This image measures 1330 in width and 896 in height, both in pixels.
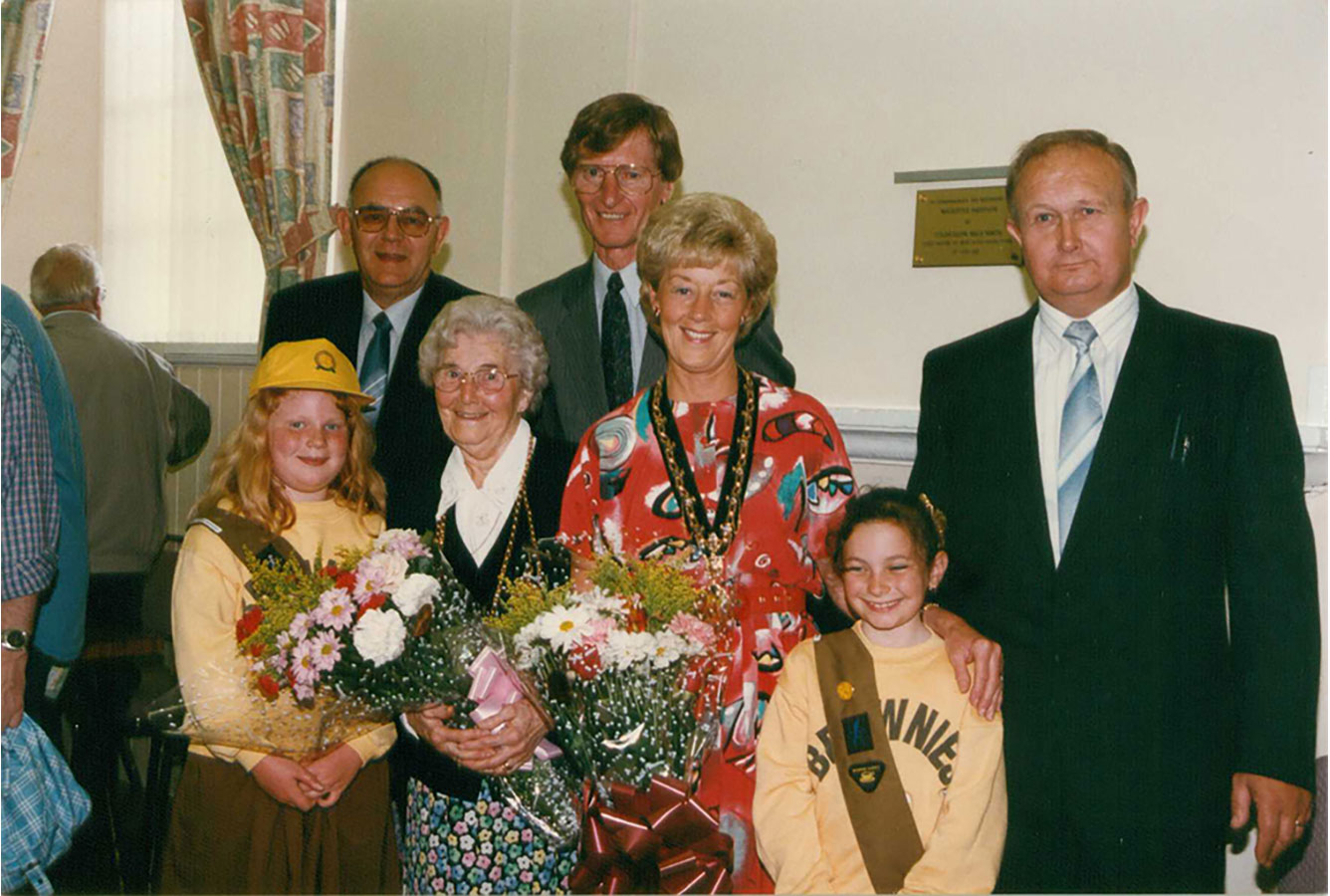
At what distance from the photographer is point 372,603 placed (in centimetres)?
201

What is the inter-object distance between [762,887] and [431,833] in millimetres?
674

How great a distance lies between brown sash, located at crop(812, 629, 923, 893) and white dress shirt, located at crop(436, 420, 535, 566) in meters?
0.76

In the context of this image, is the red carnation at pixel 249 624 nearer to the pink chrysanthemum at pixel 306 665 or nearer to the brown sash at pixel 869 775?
the pink chrysanthemum at pixel 306 665

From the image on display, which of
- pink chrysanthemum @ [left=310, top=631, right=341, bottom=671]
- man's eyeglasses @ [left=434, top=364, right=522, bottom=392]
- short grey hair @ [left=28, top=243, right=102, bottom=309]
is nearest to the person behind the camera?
pink chrysanthemum @ [left=310, top=631, right=341, bottom=671]

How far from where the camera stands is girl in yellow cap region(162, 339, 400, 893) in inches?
93.4

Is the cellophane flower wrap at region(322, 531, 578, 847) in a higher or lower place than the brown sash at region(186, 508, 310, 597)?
lower

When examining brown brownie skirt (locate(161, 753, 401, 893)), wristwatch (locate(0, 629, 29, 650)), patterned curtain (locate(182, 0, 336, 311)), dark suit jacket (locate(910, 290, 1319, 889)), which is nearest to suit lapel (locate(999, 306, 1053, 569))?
dark suit jacket (locate(910, 290, 1319, 889))

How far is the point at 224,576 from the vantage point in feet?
7.91

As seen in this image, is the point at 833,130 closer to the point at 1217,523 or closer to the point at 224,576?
the point at 1217,523

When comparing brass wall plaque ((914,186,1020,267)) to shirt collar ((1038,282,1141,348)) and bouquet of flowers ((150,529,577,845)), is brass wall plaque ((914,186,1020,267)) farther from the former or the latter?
bouquet of flowers ((150,529,577,845))

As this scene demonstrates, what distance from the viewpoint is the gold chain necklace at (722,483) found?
2.22 metres

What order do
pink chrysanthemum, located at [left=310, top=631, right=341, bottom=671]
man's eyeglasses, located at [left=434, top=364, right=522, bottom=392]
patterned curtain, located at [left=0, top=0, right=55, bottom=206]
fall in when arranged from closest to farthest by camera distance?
pink chrysanthemum, located at [left=310, top=631, right=341, bottom=671] → man's eyeglasses, located at [left=434, top=364, right=522, bottom=392] → patterned curtain, located at [left=0, top=0, right=55, bottom=206]

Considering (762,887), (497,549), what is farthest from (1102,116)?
(762,887)

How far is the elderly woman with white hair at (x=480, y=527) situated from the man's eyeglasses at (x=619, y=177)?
0.46 m
